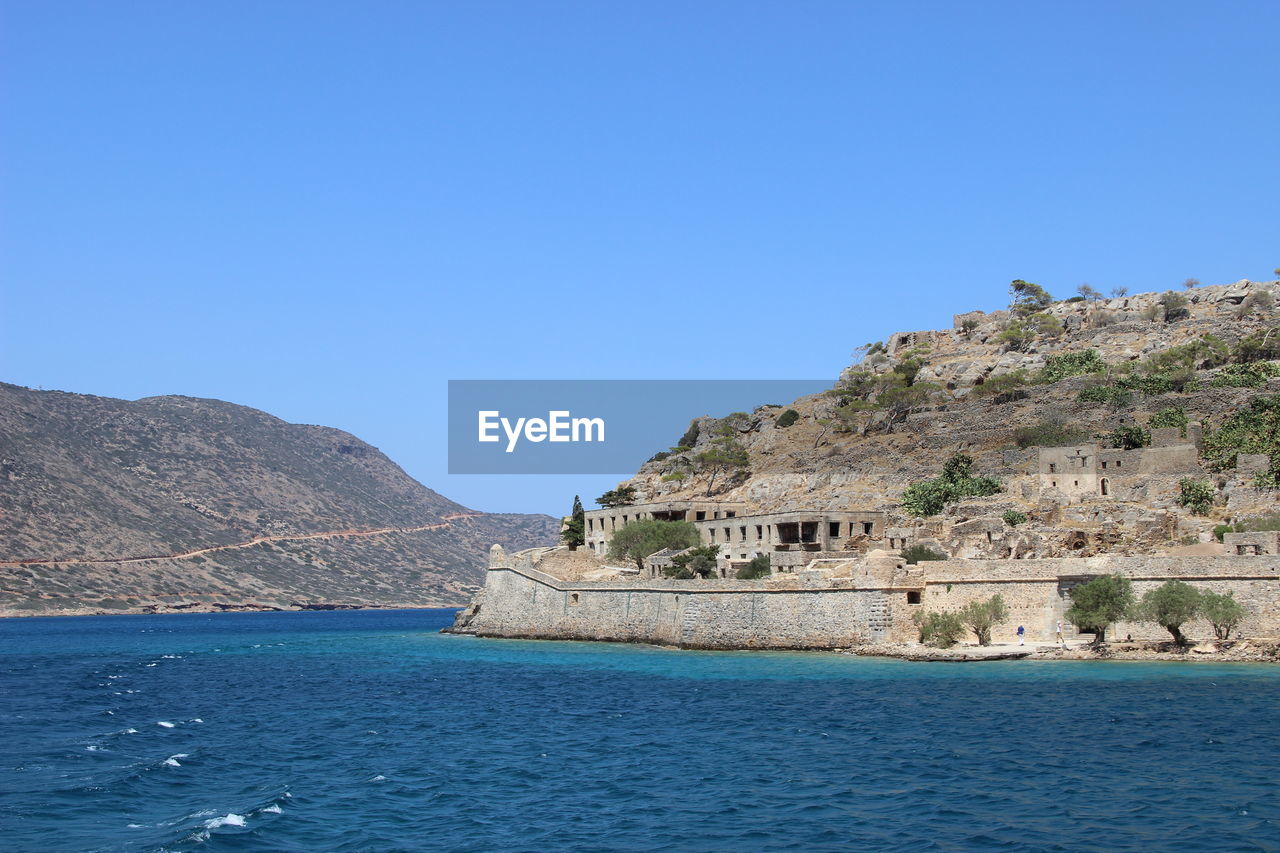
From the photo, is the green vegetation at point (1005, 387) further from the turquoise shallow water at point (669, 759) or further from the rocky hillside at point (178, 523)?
the rocky hillside at point (178, 523)

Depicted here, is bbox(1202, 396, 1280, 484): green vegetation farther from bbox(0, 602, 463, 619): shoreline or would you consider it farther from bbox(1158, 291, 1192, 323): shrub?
bbox(0, 602, 463, 619): shoreline

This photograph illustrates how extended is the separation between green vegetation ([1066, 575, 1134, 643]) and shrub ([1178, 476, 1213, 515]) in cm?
1080

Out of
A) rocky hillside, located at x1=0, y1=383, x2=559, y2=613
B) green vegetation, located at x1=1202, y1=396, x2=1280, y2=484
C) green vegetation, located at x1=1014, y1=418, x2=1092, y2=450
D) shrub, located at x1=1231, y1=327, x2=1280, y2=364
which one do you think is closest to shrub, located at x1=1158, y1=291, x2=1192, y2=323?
shrub, located at x1=1231, y1=327, x2=1280, y2=364

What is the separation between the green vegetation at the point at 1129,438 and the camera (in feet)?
204

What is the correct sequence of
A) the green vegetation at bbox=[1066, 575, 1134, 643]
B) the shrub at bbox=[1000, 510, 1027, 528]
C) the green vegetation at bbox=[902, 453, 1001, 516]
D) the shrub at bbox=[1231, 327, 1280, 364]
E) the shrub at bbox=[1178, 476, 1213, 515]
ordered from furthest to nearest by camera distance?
the shrub at bbox=[1231, 327, 1280, 364] → the green vegetation at bbox=[902, 453, 1001, 516] → the shrub at bbox=[1000, 510, 1027, 528] → the shrub at bbox=[1178, 476, 1213, 515] → the green vegetation at bbox=[1066, 575, 1134, 643]

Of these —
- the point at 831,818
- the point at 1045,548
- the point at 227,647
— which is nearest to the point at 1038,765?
the point at 831,818

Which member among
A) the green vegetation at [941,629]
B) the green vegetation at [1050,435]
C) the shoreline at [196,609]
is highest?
the green vegetation at [1050,435]

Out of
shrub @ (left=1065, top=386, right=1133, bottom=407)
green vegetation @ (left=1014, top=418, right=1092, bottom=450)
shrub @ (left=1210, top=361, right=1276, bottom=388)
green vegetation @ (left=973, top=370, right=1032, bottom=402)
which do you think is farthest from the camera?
green vegetation @ (left=973, top=370, right=1032, bottom=402)

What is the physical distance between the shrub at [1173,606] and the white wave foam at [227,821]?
88.8ft

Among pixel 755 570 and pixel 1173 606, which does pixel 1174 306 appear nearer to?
pixel 755 570

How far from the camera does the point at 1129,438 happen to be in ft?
206

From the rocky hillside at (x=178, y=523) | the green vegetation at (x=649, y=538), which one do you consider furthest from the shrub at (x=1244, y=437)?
the rocky hillside at (x=178, y=523)

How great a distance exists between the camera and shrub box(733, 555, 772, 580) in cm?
5407

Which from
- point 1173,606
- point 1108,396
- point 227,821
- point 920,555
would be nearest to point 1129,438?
point 1108,396
